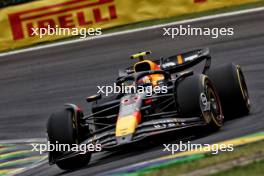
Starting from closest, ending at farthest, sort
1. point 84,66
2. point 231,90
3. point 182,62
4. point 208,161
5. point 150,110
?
point 208,161 → point 150,110 → point 231,90 → point 182,62 → point 84,66

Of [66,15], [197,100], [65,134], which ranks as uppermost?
[66,15]

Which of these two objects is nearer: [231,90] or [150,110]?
[150,110]

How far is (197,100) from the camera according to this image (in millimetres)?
10070

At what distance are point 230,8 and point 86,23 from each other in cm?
396

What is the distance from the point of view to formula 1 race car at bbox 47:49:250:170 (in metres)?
9.99

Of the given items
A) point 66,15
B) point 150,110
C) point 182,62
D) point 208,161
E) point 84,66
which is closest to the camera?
point 208,161

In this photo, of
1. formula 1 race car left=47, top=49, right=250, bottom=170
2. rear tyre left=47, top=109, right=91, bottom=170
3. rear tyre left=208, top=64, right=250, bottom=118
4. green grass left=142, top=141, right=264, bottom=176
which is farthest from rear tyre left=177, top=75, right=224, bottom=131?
green grass left=142, top=141, right=264, bottom=176

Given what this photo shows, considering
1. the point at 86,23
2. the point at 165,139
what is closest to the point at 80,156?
the point at 165,139

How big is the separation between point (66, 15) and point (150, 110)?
11.4m

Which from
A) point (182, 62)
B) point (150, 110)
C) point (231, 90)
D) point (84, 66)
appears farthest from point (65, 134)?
point (84, 66)

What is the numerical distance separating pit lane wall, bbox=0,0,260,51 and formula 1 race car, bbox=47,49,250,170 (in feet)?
31.8

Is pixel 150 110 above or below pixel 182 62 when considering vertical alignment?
below

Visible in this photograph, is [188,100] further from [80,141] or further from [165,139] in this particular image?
[80,141]

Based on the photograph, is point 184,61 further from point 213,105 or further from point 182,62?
point 213,105
